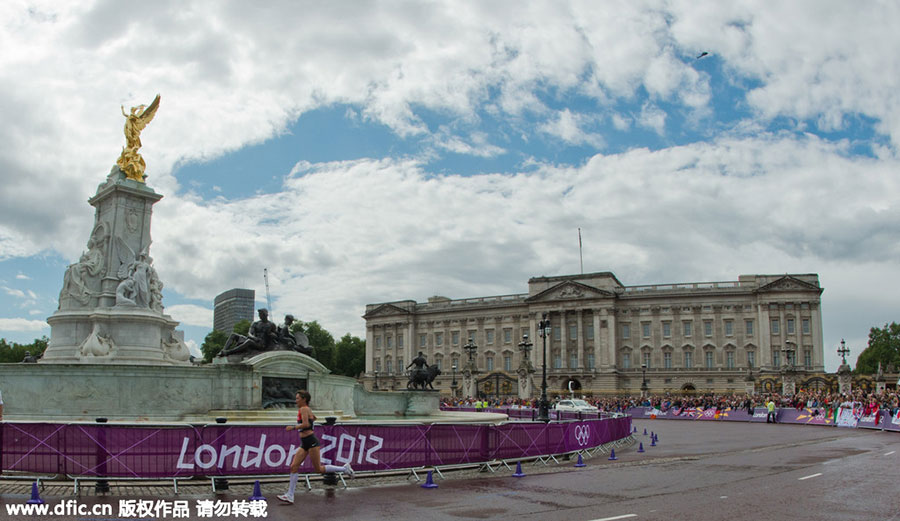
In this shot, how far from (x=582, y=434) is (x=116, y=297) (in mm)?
16864

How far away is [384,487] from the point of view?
13.4 metres

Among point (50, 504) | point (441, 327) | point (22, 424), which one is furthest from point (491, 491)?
point (441, 327)

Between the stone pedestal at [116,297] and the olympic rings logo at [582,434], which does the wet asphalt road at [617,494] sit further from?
the stone pedestal at [116,297]

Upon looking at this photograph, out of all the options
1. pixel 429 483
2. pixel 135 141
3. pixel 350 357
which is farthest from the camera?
pixel 350 357

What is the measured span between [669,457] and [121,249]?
65.8 feet

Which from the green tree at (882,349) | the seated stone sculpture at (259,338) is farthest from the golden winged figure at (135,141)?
the green tree at (882,349)

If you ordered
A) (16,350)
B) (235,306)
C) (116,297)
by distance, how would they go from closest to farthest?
(116,297) → (16,350) → (235,306)

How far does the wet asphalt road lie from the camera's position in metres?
10.7

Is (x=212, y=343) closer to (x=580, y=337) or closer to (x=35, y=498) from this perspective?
(x=580, y=337)

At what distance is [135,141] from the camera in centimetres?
2877

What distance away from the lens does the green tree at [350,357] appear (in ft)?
474

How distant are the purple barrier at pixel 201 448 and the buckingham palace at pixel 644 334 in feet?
257

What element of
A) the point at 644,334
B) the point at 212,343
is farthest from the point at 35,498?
the point at 212,343

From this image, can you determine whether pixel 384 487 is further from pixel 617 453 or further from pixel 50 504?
pixel 617 453
